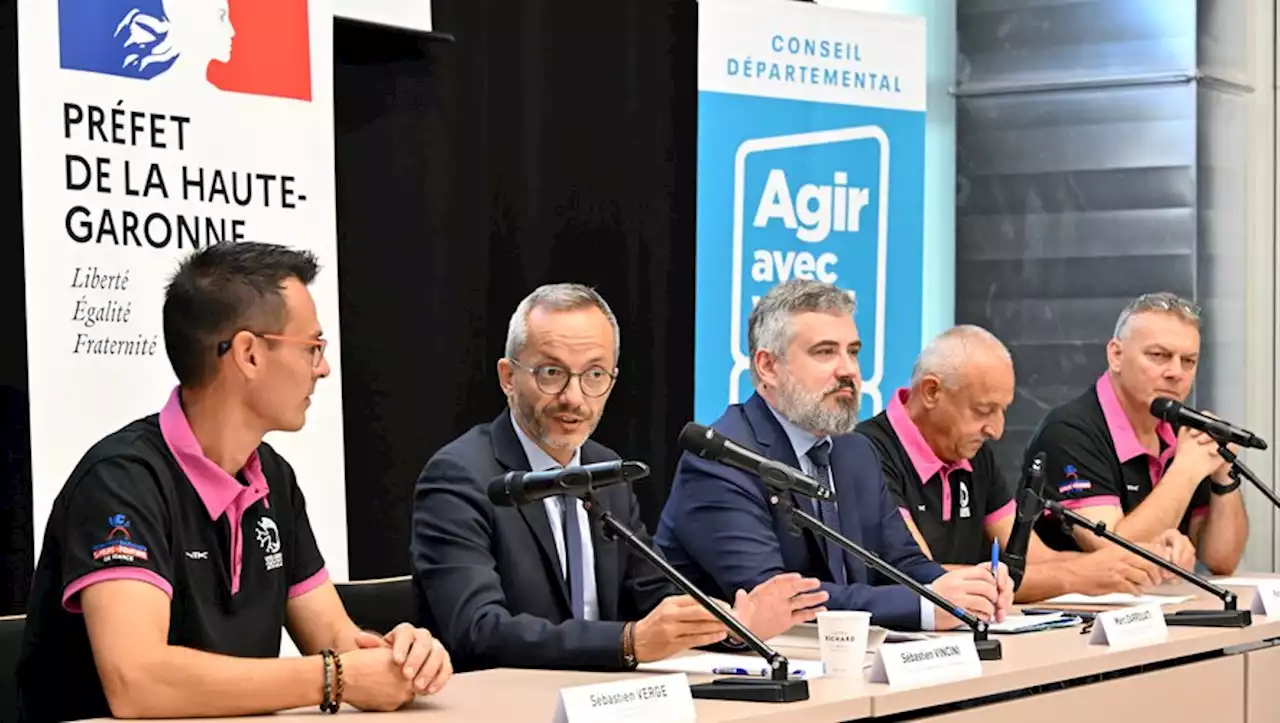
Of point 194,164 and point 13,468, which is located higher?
point 194,164

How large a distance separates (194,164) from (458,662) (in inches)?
51.4

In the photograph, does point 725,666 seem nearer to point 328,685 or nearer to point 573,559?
point 573,559

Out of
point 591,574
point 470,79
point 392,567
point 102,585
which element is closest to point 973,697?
point 591,574

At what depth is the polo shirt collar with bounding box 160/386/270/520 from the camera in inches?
105

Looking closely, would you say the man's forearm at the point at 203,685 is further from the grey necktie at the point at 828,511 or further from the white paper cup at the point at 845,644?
the grey necktie at the point at 828,511

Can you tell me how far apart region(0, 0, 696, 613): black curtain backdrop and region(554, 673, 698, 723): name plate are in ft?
7.77

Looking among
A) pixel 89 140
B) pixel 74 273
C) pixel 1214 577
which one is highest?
pixel 89 140

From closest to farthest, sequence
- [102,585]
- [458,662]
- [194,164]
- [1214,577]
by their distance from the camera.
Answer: [102,585]
[458,662]
[194,164]
[1214,577]

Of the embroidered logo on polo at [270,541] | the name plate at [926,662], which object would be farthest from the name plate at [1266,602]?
the embroidered logo on polo at [270,541]

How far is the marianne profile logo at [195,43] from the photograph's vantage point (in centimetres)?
371

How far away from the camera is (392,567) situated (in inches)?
190

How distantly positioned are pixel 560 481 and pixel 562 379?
77cm

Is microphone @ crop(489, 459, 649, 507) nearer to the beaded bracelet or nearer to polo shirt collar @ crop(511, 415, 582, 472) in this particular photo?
the beaded bracelet

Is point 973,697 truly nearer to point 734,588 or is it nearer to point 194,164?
point 734,588
